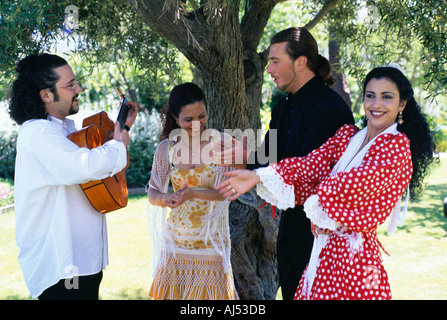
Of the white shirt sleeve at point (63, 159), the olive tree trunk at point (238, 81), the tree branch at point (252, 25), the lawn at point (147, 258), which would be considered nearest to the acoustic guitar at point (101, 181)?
the white shirt sleeve at point (63, 159)

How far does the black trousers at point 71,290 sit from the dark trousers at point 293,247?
114 cm

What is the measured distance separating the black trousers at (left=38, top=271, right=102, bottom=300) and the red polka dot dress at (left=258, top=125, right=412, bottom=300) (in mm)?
1145

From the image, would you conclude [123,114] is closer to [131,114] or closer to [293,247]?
[131,114]

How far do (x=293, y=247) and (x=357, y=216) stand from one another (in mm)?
745

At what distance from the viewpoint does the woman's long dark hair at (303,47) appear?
2977 millimetres

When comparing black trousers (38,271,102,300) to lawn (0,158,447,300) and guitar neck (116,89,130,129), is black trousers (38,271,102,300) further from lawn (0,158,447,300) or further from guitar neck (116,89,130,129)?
lawn (0,158,447,300)

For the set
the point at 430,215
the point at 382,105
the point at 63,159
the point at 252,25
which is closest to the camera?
the point at 382,105

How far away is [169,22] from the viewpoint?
10.5 ft

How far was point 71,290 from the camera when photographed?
2658 millimetres

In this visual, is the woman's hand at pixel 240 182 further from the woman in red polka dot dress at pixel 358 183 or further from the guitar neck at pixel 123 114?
the guitar neck at pixel 123 114

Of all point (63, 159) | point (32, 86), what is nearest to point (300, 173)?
point (63, 159)

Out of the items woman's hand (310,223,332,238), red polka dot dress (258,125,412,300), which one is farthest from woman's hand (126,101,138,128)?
woman's hand (310,223,332,238)
